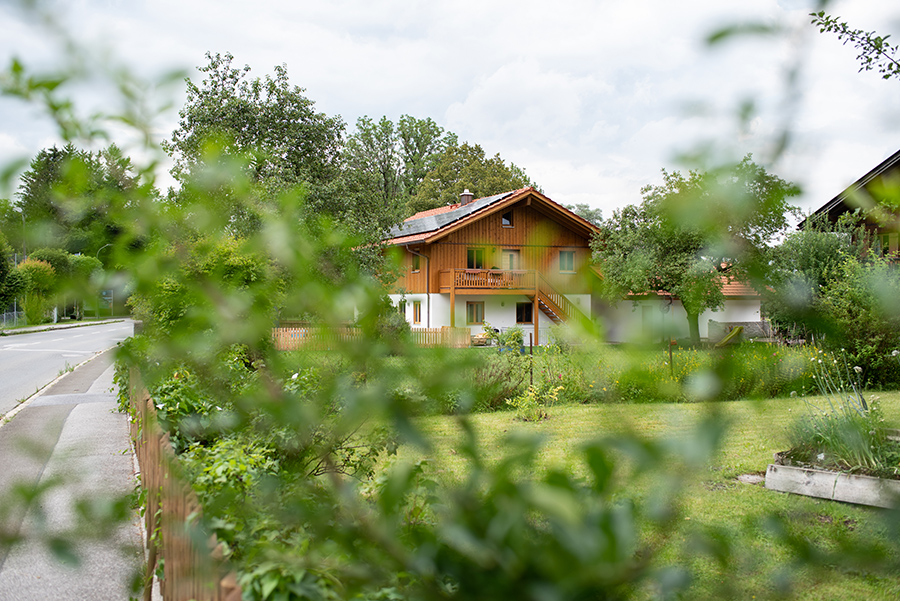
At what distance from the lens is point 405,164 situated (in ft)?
164

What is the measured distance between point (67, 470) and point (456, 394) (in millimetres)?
635

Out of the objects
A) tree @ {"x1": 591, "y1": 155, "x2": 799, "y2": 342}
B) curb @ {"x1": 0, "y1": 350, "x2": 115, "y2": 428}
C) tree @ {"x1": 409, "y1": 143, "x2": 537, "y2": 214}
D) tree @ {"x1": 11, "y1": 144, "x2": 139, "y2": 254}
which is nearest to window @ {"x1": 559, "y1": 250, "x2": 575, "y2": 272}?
tree @ {"x1": 591, "y1": 155, "x2": 799, "y2": 342}

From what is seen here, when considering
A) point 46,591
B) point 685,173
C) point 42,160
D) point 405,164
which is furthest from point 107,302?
point 405,164

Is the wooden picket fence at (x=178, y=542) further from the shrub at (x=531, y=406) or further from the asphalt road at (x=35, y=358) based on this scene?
the shrub at (x=531, y=406)

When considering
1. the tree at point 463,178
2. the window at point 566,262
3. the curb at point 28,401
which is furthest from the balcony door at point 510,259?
the tree at point 463,178

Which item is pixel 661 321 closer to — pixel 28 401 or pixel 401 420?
pixel 401 420

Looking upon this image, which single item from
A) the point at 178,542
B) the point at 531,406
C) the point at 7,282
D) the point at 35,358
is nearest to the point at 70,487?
the point at 178,542

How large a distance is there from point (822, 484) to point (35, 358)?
65.0 feet

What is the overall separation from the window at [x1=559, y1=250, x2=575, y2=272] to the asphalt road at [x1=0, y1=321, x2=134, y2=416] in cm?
692

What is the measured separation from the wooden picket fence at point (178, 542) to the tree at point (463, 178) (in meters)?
41.6

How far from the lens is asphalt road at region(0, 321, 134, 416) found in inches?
481

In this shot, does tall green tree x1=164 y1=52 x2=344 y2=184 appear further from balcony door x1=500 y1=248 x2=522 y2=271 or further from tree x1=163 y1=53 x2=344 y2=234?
balcony door x1=500 y1=248 x2=522 y2=271

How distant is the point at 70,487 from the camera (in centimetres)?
105

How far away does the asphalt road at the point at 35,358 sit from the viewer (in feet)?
40.1
